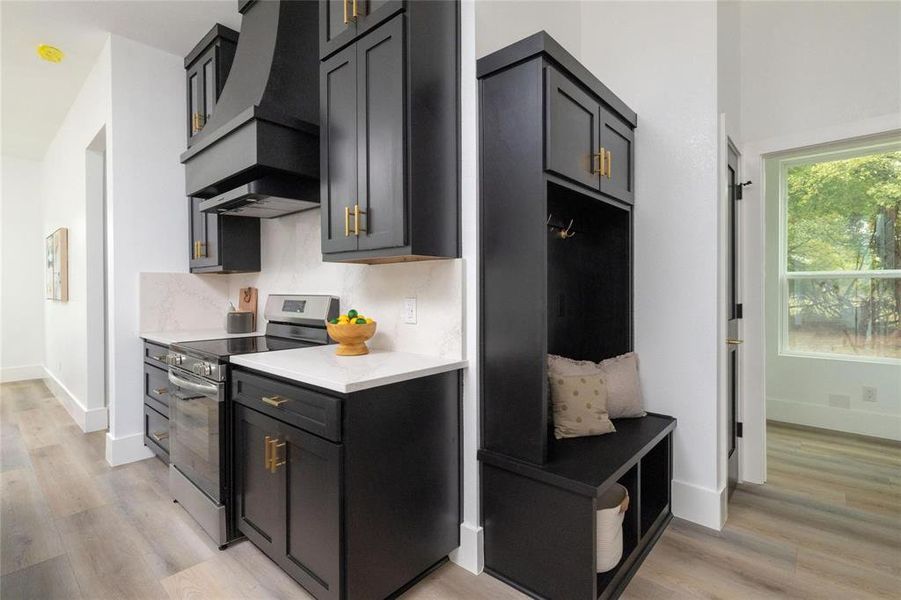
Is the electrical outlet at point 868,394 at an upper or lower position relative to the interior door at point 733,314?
lower

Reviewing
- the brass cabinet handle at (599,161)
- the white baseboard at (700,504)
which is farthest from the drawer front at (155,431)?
the white baseboard at (700,504)

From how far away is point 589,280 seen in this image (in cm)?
258

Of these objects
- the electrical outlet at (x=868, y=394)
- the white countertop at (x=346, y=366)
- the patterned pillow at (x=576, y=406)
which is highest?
the white countertop at (x=346, y=366)

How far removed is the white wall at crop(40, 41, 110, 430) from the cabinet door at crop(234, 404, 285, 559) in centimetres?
265

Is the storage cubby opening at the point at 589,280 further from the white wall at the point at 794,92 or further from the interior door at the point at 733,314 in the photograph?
the white wall at the point at 794,92

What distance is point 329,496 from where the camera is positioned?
1.52m

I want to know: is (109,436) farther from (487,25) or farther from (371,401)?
(487,25)

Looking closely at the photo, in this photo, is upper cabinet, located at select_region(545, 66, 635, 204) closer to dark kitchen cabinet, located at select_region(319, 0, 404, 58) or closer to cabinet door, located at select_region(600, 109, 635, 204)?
cabinet door, located at select_region(600, 109, 635, 204)

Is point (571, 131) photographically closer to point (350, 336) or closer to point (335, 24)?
point (335, 24)

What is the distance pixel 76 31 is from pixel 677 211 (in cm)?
406

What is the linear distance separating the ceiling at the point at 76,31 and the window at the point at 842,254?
475cm

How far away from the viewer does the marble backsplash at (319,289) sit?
199 centimetres

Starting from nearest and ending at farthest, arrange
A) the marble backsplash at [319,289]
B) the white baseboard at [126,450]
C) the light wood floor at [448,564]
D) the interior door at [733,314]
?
the light wood floor at [448,564] → the marble backsplash at [319,289] → the interior door at [733,314] → the white baseboard at [126,450]

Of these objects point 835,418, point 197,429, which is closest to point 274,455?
point 197,429
